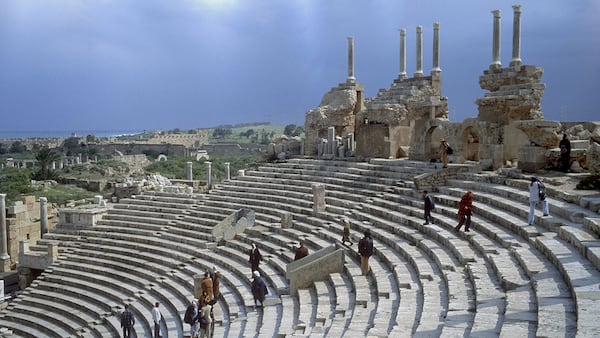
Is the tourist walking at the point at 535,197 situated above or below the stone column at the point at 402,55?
below

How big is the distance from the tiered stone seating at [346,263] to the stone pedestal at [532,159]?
838mm

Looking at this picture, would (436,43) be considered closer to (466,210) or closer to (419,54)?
(419,54)

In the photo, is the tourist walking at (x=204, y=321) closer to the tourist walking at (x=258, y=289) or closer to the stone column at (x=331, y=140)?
the tourist walking at (x=258, y=289)

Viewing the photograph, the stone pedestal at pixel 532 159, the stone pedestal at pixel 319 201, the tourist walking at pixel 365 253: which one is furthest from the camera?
the stone pedestal at pixel 319 201

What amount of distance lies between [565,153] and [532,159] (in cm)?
77

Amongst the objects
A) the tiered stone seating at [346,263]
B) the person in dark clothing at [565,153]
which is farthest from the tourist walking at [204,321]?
the person in dark clothing at [565,153]

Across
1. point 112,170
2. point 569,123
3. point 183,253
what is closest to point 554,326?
point 183,253

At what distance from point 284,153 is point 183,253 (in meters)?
7.84

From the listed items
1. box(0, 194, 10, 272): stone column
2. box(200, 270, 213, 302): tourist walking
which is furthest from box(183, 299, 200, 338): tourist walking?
box(0, 194, 10, 272): stone column

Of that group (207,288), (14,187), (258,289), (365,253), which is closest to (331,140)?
(258,289)

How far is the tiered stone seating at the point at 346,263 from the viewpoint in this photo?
768 cm

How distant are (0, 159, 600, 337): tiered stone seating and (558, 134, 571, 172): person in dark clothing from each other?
1.38 meters

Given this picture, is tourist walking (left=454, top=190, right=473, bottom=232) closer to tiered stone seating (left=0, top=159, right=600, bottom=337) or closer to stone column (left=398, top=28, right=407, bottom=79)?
tiered stone seating (left=0, top=159, right=600, bottom=337)

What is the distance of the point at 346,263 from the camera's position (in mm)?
12383
